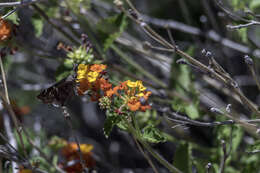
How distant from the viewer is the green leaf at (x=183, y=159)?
1754 mm

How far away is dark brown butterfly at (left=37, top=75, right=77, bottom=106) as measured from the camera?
138cm

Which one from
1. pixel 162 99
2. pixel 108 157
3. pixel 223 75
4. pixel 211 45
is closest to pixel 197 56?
pixel 211 45

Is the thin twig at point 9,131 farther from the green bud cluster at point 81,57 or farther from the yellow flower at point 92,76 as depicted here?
the yellow flower at point 92,76

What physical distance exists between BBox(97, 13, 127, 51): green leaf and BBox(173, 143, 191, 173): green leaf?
2.21 feet

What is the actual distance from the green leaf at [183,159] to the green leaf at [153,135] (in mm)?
410

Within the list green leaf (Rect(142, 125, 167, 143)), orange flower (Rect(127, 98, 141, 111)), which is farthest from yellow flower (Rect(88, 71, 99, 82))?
green leaf (Rect(142, 125, 167, 143))

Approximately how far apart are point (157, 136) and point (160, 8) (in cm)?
291

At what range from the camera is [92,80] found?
1368 millimetres

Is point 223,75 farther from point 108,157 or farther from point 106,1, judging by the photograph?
point 106,1

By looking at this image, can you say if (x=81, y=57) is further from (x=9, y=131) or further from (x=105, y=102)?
(x=9, y=131)

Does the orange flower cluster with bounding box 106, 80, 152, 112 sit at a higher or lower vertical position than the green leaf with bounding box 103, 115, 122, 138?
higher

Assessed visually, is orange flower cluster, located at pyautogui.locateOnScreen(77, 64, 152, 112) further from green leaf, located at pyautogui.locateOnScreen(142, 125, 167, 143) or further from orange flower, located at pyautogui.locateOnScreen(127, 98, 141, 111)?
green leaf, located at pyautogui.locateOnScreen(142, 125, 167, 143)

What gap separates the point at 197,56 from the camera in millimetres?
2824

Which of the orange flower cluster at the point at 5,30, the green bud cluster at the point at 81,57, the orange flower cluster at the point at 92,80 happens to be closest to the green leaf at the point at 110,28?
the green bud cluster at the point at 81,57
